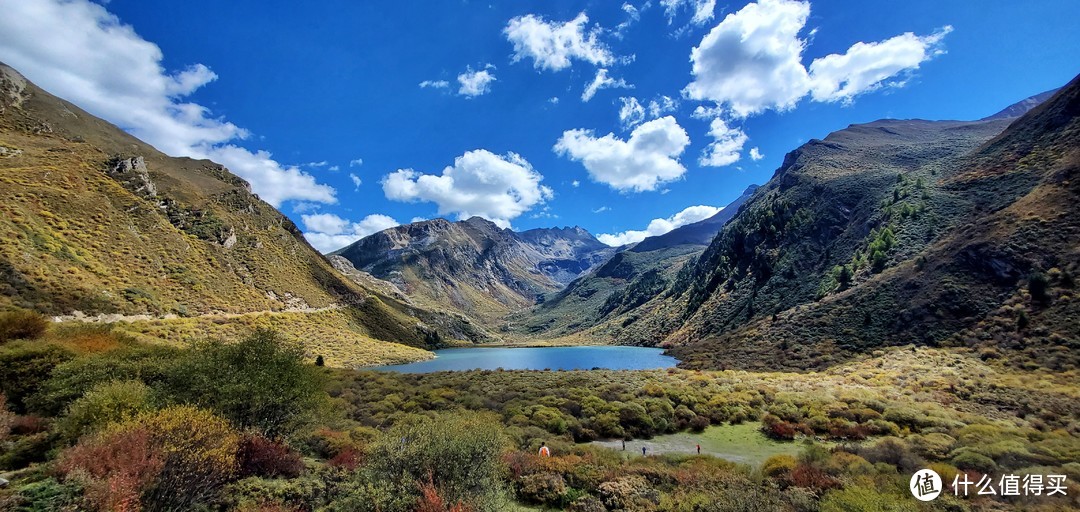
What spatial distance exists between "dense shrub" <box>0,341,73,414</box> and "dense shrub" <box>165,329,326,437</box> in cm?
576

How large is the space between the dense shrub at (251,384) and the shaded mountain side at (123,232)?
26017 mm

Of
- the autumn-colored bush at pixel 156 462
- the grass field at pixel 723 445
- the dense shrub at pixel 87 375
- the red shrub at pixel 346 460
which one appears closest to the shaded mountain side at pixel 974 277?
the grass field at pixel 723 445

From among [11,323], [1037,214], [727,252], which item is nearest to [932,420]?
[1037,214]

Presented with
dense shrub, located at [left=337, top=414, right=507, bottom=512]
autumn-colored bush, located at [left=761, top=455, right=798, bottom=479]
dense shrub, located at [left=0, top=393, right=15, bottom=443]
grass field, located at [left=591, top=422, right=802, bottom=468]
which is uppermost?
dense shrub, located at [left=0, top=393, right=15, bottom=443]

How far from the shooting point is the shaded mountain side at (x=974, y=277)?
134 feet

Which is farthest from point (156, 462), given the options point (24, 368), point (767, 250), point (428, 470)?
point (767, 250)

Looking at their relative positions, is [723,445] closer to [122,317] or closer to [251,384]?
[251,384]

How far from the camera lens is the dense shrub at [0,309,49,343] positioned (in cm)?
2158

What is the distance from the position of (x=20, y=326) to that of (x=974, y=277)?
277 feet

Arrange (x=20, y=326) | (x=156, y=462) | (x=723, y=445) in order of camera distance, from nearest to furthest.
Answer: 1. (x=156, y=462)
2. (x=20, y=326)
3. (x=723, y=445)

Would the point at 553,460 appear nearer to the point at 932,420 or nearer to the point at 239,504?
the point at 239,504

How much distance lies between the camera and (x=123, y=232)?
55438 millimetres

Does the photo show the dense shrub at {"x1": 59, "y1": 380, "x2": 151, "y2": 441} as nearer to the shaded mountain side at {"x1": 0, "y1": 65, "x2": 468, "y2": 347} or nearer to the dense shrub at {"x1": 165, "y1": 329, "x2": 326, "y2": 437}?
the dense shrub at {"x1": 165, "y1": 329, "x2": 326, "y2": 437}

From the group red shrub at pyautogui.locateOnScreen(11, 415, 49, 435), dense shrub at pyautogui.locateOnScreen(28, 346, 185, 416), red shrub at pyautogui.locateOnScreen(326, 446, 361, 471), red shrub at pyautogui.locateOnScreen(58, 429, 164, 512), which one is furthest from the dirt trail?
red shrub at pyautogui.locateOnScreen(58, 429, 164, 512)
